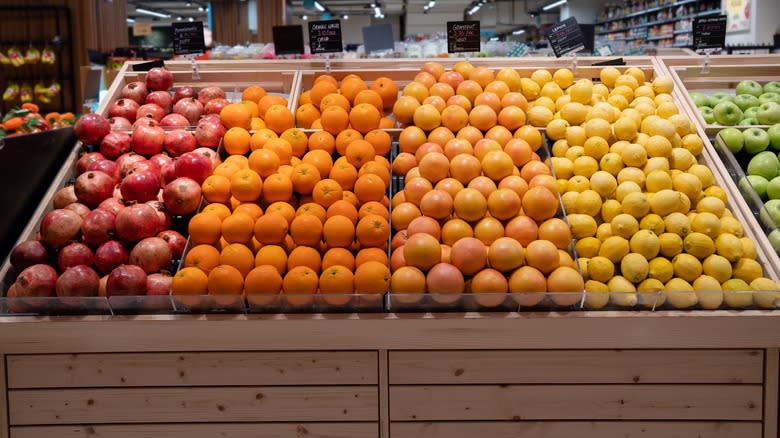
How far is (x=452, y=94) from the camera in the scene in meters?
2.65

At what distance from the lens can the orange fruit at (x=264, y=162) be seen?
2205mm

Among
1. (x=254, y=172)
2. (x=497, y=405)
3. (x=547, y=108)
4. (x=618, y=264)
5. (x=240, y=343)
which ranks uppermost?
(x=547, y=108)

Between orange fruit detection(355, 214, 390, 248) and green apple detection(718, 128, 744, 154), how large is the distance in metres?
1.53

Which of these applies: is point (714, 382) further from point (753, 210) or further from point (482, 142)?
point (482, 142)

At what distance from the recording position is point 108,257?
2092mm

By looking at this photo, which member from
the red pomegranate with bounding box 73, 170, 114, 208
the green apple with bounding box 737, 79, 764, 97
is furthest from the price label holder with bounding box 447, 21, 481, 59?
the red pomegranate with bounding box 73, 170, 114, 208

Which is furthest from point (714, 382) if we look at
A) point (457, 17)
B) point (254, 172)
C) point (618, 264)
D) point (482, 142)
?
point (457, 17)

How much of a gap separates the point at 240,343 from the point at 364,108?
107cm

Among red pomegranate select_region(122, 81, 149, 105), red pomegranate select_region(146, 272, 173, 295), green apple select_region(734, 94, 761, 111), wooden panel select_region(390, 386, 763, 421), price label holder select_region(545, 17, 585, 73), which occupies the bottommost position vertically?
wooden panel select_region(390, 386, 763, 421)

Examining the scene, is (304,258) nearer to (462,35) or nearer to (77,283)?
(77,283)

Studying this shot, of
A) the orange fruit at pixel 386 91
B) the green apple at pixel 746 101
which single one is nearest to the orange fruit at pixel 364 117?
the orange fruit at pixel 386 91

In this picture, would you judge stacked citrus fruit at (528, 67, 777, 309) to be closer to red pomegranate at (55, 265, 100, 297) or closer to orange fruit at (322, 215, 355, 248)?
orange fruit at (322, 215, 355, 248)

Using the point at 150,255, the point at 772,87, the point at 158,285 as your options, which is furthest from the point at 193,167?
the point at 772,87

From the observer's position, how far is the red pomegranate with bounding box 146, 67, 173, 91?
2982 millimetres
